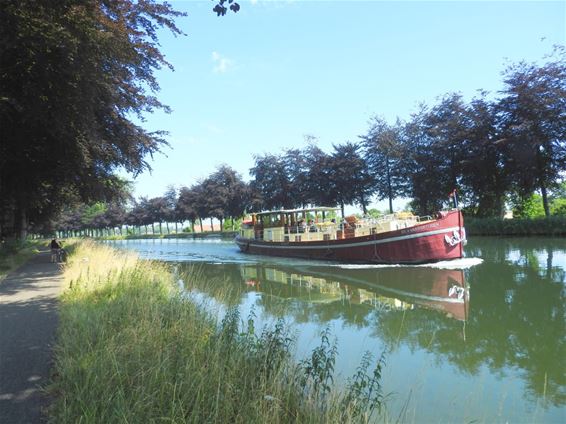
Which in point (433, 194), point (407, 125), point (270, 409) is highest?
point (407, 125)

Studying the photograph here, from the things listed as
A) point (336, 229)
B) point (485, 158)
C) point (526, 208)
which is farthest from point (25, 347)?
point (526, 208)

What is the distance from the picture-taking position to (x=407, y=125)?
54.2 metres

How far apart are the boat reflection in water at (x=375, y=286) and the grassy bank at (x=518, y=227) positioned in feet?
62.3

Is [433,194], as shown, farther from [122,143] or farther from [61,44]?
[61,44]

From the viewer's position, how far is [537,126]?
124ft

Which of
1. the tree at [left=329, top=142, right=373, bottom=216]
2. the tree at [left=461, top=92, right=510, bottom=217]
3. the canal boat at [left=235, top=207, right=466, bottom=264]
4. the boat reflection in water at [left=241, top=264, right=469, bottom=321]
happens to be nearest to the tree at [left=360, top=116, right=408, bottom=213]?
the tree at [left=329, top=142, right=373, bottom=216]

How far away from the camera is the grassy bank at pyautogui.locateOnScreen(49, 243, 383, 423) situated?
3961 millimetres

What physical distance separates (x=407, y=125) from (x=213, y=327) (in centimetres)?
5120

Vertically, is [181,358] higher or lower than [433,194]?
lower

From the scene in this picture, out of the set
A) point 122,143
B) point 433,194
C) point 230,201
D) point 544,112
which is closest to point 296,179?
point 230,201

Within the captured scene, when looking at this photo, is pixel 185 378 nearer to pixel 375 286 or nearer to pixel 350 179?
pixel 375 286

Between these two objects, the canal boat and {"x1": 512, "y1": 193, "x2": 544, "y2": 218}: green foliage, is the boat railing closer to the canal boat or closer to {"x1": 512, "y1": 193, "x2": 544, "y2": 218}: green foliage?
the canal boat

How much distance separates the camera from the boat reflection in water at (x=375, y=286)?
42.3 ft

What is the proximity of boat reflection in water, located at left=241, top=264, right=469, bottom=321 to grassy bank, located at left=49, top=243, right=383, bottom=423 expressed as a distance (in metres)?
6.74
